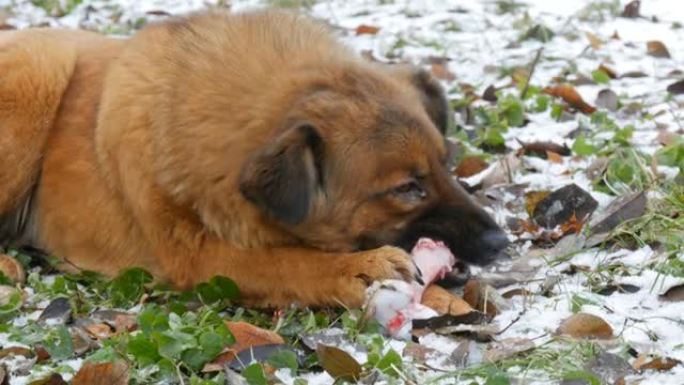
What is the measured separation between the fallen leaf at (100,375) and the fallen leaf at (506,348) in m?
1.14

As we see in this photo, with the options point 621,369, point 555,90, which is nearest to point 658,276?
point 621,369

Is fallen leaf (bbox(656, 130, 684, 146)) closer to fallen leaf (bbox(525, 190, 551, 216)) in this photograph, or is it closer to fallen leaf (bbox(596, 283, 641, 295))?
fallen leaf (bbox(525, 190, 551, 216))

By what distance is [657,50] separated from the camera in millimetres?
8336

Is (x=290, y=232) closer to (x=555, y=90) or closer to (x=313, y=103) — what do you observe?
(x=313, y=103)

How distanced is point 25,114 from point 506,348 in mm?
2613

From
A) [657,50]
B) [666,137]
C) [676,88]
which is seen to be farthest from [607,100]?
[657,50]

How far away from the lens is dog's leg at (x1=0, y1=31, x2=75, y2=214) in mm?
5227

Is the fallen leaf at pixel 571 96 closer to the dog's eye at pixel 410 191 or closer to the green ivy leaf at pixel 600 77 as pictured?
the green ivy leaf at pixel 600 77

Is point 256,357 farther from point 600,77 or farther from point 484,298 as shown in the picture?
point 600,77

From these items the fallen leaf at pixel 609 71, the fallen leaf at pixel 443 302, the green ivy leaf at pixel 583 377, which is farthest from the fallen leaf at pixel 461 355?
the fallen leaf at pixel 609 71

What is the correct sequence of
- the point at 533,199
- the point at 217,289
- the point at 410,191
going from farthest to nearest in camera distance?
the point at 533,199, the point at 217,289, the point at 410,191

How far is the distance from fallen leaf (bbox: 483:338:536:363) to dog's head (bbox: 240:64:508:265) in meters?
0.58

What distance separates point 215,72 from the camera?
464 cm

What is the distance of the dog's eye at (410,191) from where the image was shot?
14.2 feet
